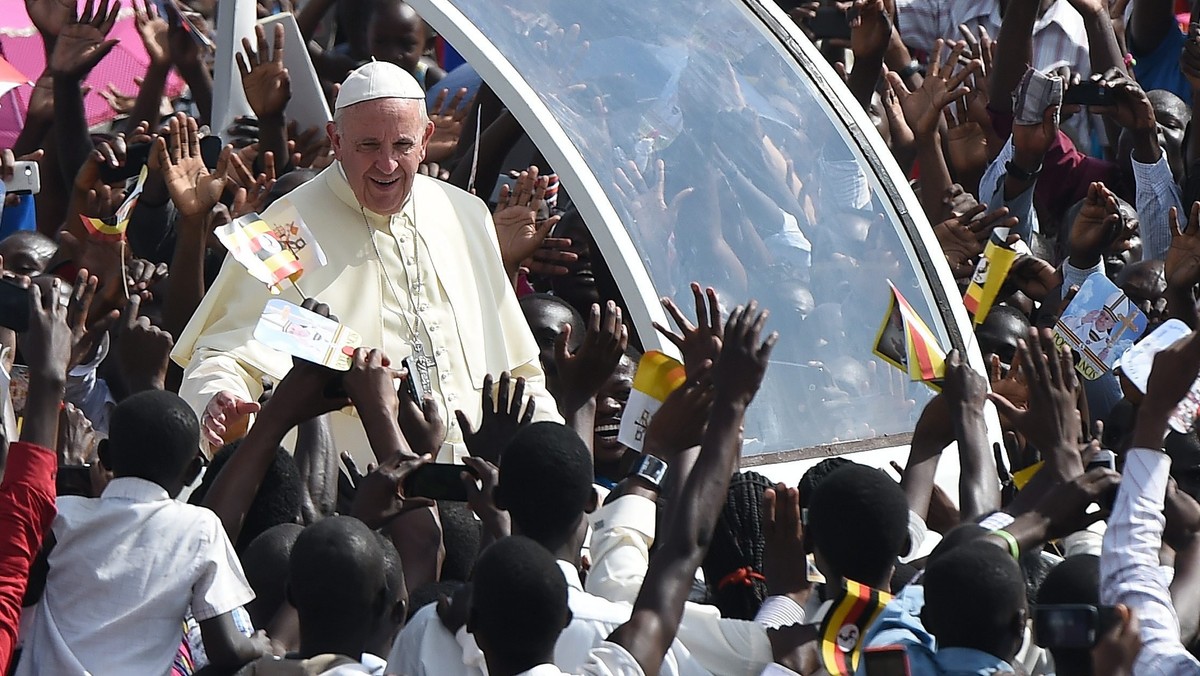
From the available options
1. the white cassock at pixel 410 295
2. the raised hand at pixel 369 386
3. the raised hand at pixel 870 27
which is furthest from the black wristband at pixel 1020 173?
the raised hand at pixel 369 386

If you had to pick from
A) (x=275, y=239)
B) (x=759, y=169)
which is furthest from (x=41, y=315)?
(x=759, y=169)

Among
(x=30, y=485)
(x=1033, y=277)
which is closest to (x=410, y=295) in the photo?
(x=30, y=485)

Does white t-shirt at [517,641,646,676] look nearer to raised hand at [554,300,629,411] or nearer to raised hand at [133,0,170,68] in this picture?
Answer: raised hand at [554,300,629,411]

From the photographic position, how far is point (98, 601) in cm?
387

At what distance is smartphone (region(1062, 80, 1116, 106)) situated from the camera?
771cm

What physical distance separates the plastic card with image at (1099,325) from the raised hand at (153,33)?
13.7ft

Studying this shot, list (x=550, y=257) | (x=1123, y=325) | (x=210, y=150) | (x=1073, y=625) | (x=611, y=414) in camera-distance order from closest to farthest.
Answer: (x=1073, y=625) → (x=1123, y=325) → (x=611, y=414) → (x=210, y=150) → (x=550, y=257)

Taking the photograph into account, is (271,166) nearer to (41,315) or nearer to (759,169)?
(759,169)

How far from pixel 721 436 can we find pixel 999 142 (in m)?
4.48

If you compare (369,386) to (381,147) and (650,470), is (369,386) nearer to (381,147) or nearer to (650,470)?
(650,470)

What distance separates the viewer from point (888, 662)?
Result: 11.2 feet

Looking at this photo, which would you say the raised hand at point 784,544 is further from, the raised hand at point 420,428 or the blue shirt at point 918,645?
the raised hand at point 420,428

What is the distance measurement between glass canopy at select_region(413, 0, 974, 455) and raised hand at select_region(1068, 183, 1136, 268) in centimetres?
149

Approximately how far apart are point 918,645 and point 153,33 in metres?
5.48
